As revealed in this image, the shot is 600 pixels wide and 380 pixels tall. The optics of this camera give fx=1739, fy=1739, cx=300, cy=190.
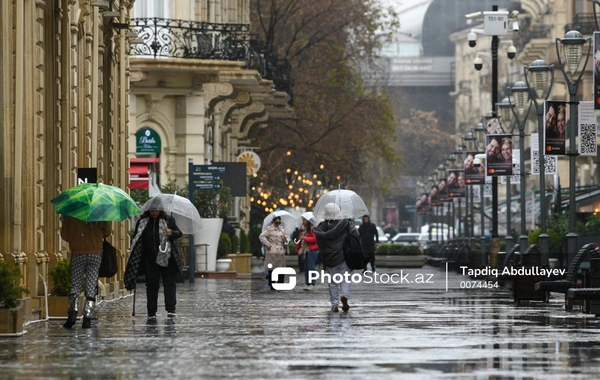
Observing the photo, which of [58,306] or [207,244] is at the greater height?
[207,244]

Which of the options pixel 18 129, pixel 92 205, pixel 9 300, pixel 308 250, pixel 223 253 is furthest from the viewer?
pixel 223 253

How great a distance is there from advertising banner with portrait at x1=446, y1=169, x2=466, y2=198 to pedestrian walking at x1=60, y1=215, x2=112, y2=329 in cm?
4296

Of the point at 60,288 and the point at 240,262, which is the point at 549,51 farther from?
the point at 60,288

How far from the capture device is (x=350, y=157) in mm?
64938

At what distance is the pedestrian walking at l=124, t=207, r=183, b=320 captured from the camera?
78.9ft

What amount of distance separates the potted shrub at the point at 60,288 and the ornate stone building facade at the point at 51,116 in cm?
18

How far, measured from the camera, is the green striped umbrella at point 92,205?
69.9ft

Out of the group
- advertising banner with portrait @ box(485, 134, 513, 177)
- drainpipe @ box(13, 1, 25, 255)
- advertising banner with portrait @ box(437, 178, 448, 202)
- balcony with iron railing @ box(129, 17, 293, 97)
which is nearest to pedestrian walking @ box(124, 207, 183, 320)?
drainpipe @ box(13, 1, 25, 255)

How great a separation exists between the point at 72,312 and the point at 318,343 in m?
4.38

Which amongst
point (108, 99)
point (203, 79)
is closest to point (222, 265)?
point (203, 79)

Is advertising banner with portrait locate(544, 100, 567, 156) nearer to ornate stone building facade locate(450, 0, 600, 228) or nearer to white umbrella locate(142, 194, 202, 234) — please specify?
white umbrella locate(142, 194, 202, 234)

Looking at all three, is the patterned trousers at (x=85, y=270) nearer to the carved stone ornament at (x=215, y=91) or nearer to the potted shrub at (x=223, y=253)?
the potted shrub at (x=223, y=253)

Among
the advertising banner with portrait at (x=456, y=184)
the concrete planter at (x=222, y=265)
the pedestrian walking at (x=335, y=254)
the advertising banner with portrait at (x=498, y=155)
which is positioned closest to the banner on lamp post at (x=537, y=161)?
the advertising banner with portrait at (x=498, y=155)

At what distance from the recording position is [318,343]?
18.2 meters
